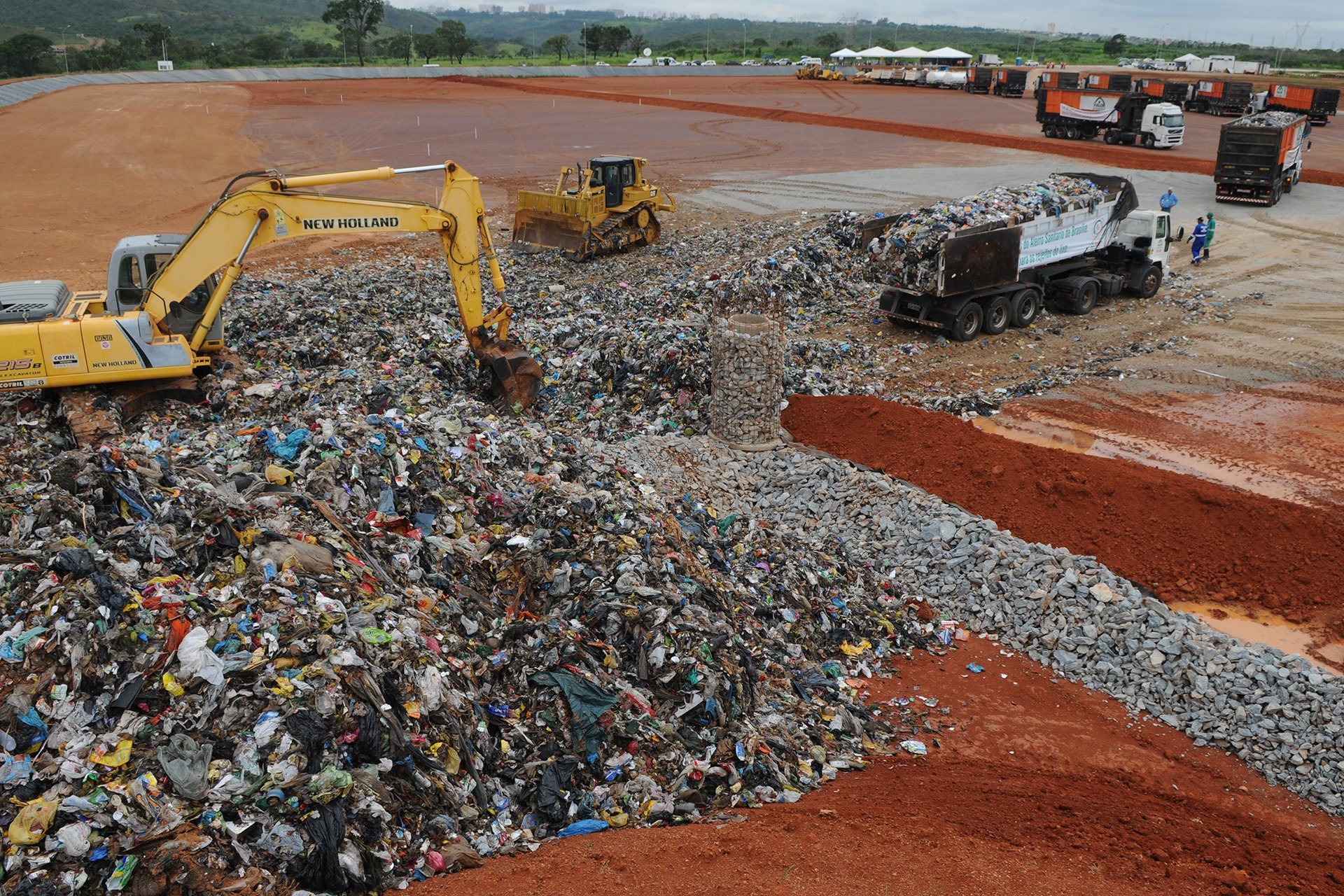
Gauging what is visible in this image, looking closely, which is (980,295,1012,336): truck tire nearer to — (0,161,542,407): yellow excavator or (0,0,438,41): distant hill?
(0,161,542,407): yellow excavator

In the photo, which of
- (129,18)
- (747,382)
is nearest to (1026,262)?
(747,382)

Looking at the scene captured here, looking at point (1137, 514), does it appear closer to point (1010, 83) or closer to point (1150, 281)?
point (1150, 281)

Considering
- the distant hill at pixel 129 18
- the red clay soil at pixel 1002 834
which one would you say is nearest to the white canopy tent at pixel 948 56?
the distant hill at pixel 129 18

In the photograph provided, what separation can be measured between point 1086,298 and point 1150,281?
1998 millimetres

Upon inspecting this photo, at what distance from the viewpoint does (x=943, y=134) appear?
41.3 meters

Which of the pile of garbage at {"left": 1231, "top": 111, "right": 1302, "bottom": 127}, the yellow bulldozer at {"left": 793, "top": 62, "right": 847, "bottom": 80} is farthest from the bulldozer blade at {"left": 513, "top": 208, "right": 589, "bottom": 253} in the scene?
the yellow bulldozer at {"left": 793, "top": 62, "right": 847, "bottom": 80}

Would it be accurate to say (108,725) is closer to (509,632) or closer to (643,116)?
(509,632)

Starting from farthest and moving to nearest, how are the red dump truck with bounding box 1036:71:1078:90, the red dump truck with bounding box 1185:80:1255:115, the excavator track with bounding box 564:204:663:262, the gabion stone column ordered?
the red dump truck with bounding box 1185:80:1255:115 < the red dump truck with bounding box 1036:71:1078:90 < the excavator track with bounding box 564:204:663:262 < the gabion stone column

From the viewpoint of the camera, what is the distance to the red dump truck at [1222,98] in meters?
46.5

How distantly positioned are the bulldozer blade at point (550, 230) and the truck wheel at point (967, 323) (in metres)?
8.25

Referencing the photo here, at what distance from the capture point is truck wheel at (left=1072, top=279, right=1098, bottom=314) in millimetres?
18266

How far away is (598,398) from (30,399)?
689 centimetres

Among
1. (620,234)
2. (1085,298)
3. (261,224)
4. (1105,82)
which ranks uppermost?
(1105,82)

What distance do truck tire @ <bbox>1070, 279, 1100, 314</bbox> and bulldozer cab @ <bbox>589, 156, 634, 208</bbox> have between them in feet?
32.0
